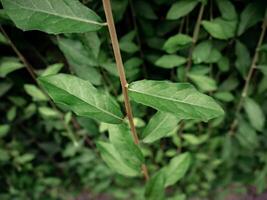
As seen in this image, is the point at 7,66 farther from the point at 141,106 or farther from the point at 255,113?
the point at 255,113

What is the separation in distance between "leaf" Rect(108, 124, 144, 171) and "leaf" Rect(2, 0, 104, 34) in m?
0.25

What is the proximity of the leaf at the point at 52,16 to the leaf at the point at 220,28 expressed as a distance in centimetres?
43

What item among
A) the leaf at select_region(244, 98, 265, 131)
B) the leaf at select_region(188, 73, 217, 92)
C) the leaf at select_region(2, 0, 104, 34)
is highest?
the leaf at select_region(2, 0, 104, 34)

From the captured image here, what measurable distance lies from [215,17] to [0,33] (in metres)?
0.70

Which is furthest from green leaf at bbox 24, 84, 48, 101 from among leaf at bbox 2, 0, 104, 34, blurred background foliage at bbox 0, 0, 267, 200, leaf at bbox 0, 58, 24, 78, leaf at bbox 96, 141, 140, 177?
leaf at bbox 2, 0, 104, 34

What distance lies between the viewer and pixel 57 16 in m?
0.57

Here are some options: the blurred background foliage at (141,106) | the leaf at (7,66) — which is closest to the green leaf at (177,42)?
the blurred background foliage at (141,106)

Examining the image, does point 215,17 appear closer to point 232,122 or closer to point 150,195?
point 232,122

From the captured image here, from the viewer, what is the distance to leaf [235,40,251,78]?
3.28 ft

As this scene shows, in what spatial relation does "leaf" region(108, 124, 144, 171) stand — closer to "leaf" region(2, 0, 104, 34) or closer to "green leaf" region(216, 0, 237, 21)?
"leaf" region(2, 0, 104, 34)

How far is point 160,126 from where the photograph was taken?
0.72 meters

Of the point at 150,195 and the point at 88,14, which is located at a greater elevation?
the point at 88,14

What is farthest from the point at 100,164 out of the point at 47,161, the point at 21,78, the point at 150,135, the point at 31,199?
the point at 150,135

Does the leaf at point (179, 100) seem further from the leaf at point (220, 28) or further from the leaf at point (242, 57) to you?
the leaf at point (242, 57)
